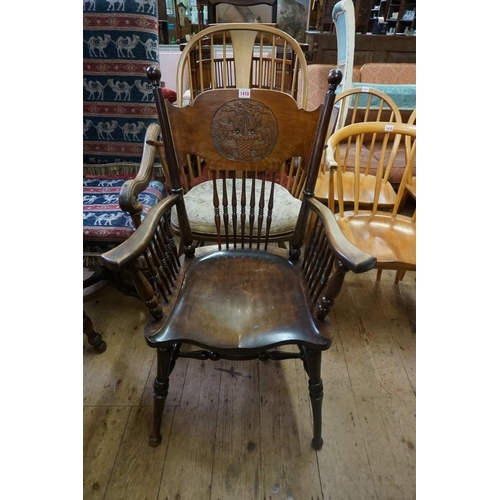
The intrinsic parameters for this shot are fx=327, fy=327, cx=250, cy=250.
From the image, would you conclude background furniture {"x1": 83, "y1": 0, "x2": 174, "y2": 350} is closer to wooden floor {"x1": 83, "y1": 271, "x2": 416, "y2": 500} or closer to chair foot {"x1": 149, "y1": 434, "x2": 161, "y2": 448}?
wooden floor {"x1": 83, "y1": 271, "x2": 416, "y2": 500}

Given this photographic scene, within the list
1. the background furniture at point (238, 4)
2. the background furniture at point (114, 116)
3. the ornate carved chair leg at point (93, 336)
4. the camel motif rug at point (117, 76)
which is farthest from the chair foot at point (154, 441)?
the background furniture at point (238, 4)

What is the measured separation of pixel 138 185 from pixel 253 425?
36.5 inches

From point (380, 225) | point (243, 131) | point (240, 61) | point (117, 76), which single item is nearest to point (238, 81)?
point (240, 61)

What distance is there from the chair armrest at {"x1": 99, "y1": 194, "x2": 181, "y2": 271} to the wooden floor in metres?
0.72

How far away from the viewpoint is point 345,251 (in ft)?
2.56

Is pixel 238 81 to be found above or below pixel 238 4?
below

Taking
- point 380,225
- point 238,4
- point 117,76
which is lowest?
point 380,225

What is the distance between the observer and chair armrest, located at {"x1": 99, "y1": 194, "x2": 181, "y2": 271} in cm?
73

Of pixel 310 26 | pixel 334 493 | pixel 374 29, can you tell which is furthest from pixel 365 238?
pixel 374 29

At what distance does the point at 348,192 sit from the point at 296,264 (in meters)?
0.79

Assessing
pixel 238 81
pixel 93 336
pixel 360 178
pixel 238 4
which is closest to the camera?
pixel 93 336

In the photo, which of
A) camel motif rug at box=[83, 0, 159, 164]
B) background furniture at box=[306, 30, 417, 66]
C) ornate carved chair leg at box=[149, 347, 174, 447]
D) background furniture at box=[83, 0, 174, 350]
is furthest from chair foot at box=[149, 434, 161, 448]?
background furniture at box=[306, 30, 417, 66]

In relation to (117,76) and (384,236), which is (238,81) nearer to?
(117,76)

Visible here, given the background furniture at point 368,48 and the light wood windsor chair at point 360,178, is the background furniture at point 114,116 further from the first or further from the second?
the background furniture at point 368,48
